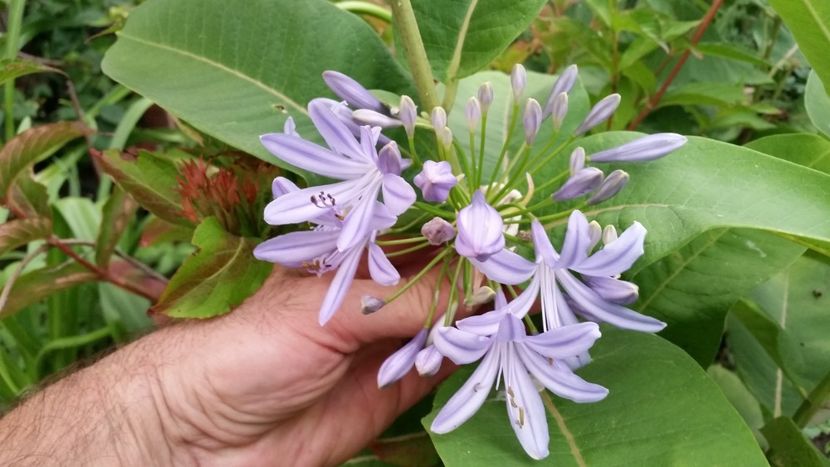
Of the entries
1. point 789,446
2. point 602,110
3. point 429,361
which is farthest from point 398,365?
point 789,446

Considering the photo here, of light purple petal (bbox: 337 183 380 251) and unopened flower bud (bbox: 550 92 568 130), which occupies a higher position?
unopened flower bud (bbox: 550 92 568 130)

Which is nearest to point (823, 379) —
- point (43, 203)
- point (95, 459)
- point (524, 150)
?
point (524, 150)

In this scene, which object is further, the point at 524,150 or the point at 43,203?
the point at 43,203

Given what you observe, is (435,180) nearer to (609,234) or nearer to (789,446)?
(609,234)

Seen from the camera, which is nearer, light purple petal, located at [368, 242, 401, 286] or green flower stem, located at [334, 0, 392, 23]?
light purple petal, located at [368, 242, 401, 286]

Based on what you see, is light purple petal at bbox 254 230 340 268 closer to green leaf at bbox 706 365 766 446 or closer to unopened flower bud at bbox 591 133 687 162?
unopened flower bud at bbox 591 133 687 162

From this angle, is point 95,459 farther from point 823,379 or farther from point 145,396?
point 823,379

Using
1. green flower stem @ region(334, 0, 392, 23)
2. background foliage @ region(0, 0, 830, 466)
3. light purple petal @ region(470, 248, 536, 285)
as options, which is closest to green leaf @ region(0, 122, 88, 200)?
background foliage @ region(0, 0, 830, 466)
